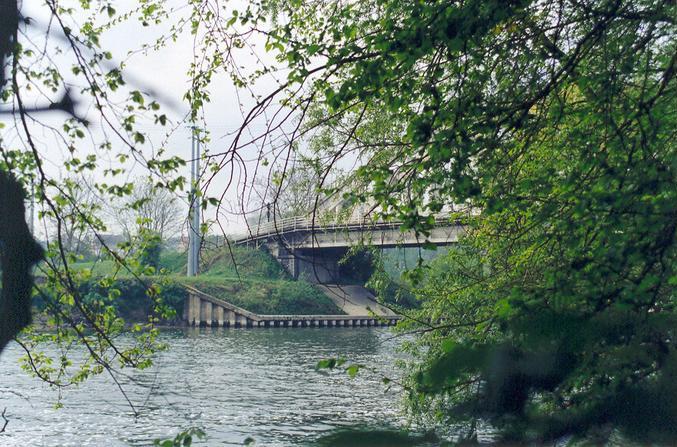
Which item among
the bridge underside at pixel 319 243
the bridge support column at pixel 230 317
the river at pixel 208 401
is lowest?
the river at pixel 208 401

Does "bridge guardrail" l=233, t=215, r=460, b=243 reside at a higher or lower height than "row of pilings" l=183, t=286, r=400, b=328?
lower

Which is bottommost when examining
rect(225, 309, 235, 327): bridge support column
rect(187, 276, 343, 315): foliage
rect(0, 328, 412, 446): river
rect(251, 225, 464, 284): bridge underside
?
rect(0, 328, 412, 446): river

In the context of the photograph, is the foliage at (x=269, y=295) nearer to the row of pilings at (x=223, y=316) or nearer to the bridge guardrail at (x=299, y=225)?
the row of pilings at (x=223, y=316)

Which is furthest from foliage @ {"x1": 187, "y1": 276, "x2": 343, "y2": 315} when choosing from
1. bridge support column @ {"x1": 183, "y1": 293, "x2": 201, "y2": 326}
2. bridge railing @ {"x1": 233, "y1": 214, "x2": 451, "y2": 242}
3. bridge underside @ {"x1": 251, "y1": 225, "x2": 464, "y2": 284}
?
bridge railing @ {"x1": 233, "y1": 214, "x2": 451, "y2": 242}

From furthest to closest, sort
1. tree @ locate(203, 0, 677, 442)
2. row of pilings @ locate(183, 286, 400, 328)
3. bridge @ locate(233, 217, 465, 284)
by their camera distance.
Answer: row of pilings @ locate(183, 286, 400, 328) → bridge @ locate(233, 217, 465, 284) → tree @ locate(203, 0, 677, 442)

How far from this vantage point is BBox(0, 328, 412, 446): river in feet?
57.4

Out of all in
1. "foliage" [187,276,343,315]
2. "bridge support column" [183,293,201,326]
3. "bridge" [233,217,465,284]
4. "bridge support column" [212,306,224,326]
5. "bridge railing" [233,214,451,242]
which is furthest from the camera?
"foliage" [187,276,343,315]

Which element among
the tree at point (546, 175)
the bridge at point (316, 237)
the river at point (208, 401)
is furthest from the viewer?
the river at point (208, 401)

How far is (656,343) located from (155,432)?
648 inches

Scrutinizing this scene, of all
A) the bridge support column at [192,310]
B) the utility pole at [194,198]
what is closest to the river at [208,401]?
the utility pole at [194,198]

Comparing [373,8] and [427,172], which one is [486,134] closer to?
[427,172]

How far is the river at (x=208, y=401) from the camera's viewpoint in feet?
57.4

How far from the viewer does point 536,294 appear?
4.24 meters

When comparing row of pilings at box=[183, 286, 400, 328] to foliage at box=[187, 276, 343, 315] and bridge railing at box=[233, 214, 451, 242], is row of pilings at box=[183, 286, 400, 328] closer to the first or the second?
foliage at box=[187, 276, 343, 315]
